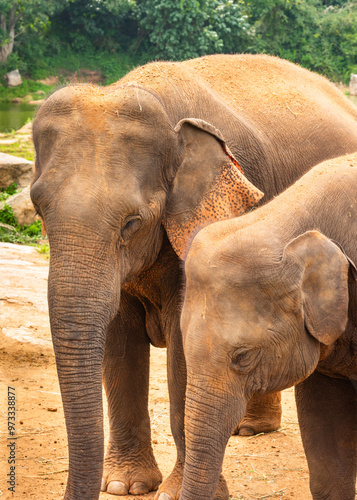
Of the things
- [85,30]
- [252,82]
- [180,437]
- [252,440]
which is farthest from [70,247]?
[85,30]

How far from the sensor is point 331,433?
3748 millimetres

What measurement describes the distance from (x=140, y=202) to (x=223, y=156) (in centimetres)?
50

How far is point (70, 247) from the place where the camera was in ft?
11.7

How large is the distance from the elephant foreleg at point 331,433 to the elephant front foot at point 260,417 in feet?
5.47

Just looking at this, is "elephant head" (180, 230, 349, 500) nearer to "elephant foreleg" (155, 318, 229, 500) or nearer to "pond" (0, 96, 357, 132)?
"elephant foreleg" (155, 318, 229, 500)

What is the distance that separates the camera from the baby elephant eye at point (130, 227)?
3.71 m


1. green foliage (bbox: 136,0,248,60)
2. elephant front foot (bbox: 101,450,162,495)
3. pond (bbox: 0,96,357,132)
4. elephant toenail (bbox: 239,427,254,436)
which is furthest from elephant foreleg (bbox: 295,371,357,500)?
green foliage (bbox: 136,0,248,60)

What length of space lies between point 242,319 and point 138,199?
98 cm

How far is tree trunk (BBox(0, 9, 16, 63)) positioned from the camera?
96.0 feet

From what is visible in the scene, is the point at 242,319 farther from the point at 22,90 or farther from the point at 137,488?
the point at 22,90

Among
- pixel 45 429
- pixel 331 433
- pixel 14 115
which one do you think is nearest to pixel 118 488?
pixel 45 429

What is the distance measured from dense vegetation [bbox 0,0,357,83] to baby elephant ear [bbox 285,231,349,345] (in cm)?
2307

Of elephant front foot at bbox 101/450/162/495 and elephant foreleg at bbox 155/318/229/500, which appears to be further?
elephant front foot at bbox 101/450/162/495

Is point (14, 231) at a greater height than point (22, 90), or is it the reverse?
point (14, 231)
